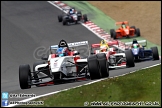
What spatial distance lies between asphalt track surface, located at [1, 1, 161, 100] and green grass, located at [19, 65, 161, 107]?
6.97 m

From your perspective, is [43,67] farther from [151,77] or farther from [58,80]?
[151,77]

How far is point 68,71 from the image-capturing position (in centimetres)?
1599

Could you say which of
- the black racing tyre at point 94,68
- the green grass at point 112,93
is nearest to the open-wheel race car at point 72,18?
the black racing tyre at point 94,68

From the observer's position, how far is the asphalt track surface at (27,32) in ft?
80.8

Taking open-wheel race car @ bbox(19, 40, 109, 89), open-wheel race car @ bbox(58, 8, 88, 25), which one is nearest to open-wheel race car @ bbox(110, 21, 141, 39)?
open-wheel race car @ bbox(58, 8, 88, 25)

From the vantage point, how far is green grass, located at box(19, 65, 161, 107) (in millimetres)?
10227

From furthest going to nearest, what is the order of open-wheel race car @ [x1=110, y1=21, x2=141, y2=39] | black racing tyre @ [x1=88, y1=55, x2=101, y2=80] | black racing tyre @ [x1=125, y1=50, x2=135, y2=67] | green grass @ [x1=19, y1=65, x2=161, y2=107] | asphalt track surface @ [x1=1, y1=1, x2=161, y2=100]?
open-wheel race car @ [x1=110, y1=21, x2=141, y2=39]
asphalt track surface @ [x1=1, y1=1, x2=161, y2=100]
black racing tyre @ [x1=125, y1=50, x2=135, y2=67]
black racing tyre @ [x1=88, y1=55, x2=101, y2=80]
green grass @ [x1=19, y1=65, x2=161, y2=107]

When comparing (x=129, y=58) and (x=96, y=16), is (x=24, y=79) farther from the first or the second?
→ (x=96, y=16)

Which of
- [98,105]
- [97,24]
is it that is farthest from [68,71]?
[97,24]

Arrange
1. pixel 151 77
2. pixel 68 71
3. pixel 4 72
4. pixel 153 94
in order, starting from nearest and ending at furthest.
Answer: pixel 153 94 < pixel 151 77 < pixel 68 71 < pixel 4 72

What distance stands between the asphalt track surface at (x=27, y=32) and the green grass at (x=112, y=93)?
22.9 ft

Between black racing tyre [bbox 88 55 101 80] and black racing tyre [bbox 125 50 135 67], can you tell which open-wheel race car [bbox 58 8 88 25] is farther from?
black racing tyre [bbox 88 55 101 80]

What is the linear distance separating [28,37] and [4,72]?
8.46 metres

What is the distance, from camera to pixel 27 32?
32.1m
